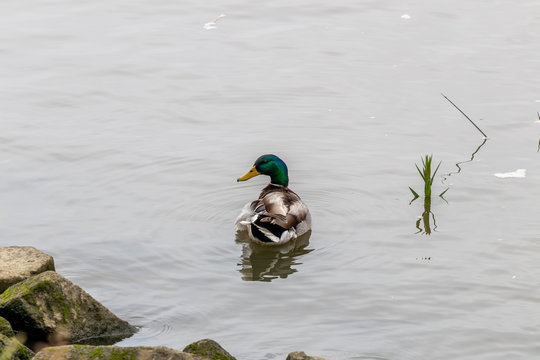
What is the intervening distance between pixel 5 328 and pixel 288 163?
5.67m

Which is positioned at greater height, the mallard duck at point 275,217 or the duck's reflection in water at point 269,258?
the mallard duck at point 275,217

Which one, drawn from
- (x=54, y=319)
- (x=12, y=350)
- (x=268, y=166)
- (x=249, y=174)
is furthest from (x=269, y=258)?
(x=12, y=350)

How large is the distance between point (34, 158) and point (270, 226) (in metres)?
3.52

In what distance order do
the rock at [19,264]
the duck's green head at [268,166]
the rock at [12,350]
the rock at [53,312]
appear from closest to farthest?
1. the rock at [12,350]
2. the rock at [53,312]
3. the rock at [19,264]
4. the duck's green head at [268,166]

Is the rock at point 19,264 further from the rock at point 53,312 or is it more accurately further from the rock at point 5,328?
the rock at point 5,328

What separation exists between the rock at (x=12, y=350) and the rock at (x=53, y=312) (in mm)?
477

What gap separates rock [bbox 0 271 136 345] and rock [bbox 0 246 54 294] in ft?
1.63

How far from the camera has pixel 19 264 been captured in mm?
7785

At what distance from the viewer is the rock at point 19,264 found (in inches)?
297

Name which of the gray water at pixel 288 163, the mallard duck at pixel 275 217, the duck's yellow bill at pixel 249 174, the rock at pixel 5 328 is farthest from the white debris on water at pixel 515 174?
the rock at pixel 5 328

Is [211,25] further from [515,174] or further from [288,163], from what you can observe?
[515,174]

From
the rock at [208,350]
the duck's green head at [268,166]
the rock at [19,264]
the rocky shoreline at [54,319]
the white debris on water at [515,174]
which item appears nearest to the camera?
the rock at [208,350]

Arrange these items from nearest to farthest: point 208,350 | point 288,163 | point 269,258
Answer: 1. point 208,350
2. point 269,258
3. point 288,163

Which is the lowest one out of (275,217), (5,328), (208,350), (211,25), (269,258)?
(269,258)
